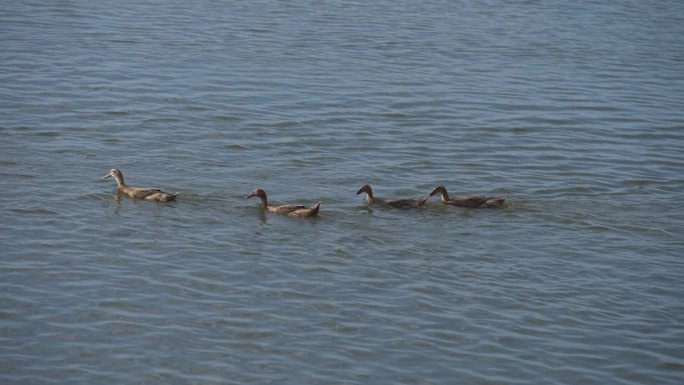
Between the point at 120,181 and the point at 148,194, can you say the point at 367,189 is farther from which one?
the point at 120,181

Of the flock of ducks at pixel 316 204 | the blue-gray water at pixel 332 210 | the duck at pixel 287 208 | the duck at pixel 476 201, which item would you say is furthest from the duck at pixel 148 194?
the duck at pixel 476 201

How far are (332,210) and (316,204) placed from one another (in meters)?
0.46

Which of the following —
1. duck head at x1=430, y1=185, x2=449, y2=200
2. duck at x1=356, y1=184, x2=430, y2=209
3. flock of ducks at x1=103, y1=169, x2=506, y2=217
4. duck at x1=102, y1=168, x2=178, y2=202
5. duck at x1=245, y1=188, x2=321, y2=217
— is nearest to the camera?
duck at x1=245, y1=188, x2=321, y2=217

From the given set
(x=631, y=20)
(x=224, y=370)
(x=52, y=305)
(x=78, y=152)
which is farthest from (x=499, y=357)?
(x=631, y=20)

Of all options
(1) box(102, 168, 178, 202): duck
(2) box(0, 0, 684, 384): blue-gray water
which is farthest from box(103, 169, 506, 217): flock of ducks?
(2) box(0, 0, 684, 384): blue-gray water

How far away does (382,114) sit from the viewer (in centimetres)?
2272

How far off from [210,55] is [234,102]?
490 centimetres

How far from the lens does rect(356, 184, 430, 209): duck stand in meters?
16.9

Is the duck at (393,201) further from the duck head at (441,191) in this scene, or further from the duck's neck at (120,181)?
the duck's neck at (120,181)

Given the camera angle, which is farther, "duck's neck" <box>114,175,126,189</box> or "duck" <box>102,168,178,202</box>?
"duck's neck" <box>114,175,126,189</box>

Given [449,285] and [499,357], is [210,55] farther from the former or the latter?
[499,357]

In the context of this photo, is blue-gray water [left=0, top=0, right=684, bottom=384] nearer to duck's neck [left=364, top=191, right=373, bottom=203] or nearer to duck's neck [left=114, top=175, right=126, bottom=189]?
duck's neck [left=114, top=175, right=126, bottom=189]

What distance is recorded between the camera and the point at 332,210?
55.2 feet

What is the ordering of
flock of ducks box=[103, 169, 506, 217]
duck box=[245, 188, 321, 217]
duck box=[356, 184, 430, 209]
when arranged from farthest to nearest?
1. duck box=[356, 184, 430, 209]
2. flock of ducks box=[103, 169, 506, 217]
3. duck box=[245, 188, 321, 217]
